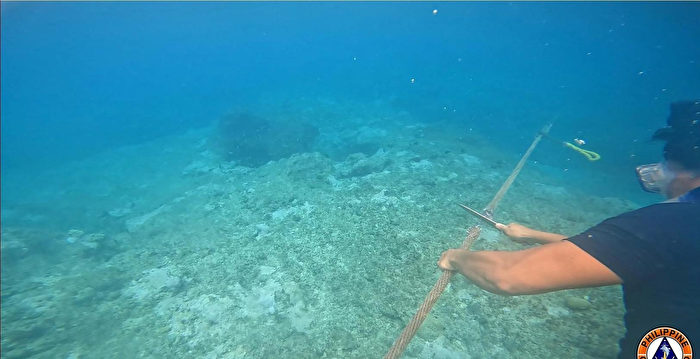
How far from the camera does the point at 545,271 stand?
1519 mm

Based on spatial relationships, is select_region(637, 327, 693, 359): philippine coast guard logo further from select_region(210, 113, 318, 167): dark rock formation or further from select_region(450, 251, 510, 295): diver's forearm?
select_region(210, 113, 318, 167): dark rock formation

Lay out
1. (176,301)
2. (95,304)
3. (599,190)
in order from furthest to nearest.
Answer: (599,190) → (95,304) → (176,301)

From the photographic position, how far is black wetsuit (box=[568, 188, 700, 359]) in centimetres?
142

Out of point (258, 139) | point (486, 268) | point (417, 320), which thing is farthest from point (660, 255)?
point (258, 139)

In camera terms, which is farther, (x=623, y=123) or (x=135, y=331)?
(x=623, y=123)

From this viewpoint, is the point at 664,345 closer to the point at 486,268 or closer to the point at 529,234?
the point at 486,268

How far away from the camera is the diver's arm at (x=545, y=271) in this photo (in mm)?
1465

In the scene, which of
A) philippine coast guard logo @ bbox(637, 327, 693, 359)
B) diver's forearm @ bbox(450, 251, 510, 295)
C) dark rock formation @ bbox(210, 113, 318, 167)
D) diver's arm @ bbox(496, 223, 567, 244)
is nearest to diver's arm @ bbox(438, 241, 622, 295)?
diver's forearm @ bbox(450, 251, 510, 295)

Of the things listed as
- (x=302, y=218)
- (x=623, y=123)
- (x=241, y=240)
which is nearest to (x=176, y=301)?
(x=241, y=240)

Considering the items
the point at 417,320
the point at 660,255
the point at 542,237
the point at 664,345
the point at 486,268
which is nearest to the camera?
the point at 660,255

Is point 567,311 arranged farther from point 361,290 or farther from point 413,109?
point 413,109

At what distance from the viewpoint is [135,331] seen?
4.27m

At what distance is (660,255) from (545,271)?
537 mm

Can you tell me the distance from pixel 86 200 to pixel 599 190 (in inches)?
734
